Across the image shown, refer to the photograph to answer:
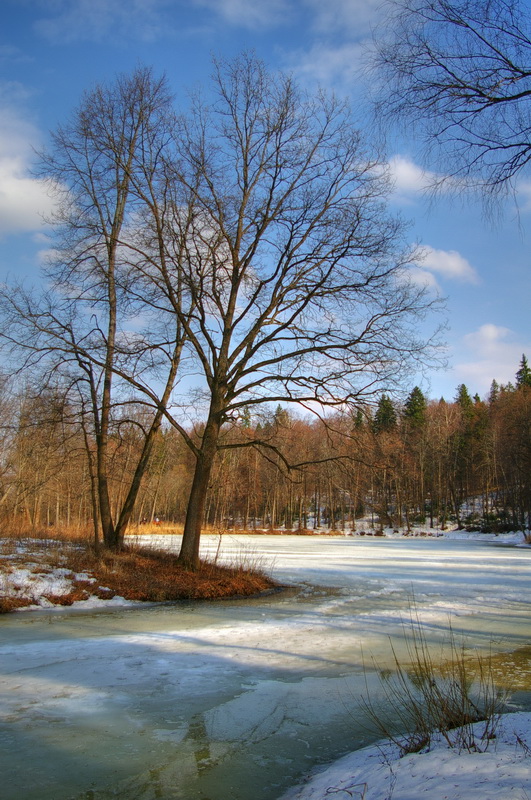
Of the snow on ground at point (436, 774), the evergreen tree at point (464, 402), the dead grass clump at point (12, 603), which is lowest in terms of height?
the dead grass clump at point (12, 603)

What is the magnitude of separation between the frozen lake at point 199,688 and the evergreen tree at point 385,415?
4.12 meters

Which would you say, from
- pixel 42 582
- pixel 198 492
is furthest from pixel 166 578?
pixel 42 582

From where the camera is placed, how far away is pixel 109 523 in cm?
1625

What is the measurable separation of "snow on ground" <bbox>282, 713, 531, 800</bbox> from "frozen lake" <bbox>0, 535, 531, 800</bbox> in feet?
1.40

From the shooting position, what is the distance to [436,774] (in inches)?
118

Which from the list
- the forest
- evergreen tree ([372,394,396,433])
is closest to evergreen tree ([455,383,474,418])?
the forest

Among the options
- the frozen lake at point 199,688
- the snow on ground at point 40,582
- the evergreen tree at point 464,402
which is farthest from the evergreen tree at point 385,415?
the evergreen tree at point 464,402

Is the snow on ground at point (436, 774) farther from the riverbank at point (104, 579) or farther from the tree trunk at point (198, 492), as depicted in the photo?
the tree trunk at point (198, 492)

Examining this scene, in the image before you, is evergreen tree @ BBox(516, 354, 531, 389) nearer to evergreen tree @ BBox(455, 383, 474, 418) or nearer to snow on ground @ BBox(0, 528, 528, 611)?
evergreen tree @ BBox(455, 383, 474, 418)

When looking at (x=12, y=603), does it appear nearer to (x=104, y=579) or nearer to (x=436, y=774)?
(x=104, y=579)

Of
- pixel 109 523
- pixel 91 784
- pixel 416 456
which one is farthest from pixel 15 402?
pixel 416 456

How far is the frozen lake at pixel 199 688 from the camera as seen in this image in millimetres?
3883

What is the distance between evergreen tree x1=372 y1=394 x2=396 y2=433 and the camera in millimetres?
12844

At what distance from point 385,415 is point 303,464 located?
235cm
